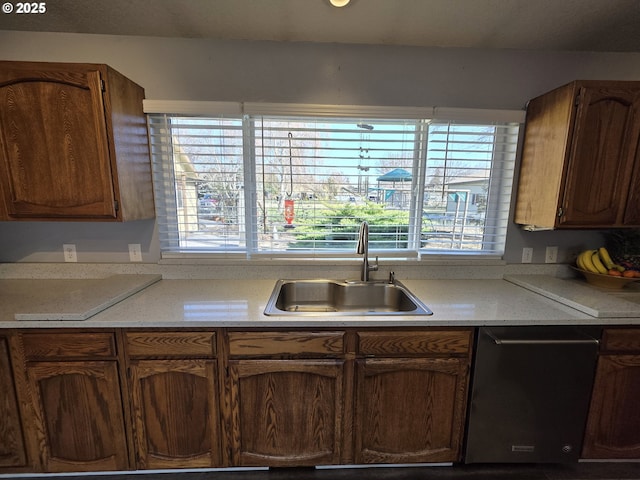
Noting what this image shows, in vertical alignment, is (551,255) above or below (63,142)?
below

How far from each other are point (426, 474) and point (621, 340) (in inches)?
46.9

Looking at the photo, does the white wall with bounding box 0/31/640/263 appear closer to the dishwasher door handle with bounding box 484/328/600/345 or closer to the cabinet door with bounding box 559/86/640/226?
the cabinet door with bounding box 559/86/640/226

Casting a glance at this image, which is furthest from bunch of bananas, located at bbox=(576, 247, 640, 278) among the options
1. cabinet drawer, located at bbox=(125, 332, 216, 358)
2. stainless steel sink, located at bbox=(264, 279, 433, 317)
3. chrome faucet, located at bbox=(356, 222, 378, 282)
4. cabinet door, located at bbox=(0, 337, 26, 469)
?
cabinet door, located at bbox=(0, 337, 26, 469)

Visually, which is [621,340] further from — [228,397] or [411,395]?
[228,397]

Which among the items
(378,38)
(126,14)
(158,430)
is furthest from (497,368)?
(126,14)

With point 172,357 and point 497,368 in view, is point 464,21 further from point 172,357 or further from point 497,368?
point 172,357

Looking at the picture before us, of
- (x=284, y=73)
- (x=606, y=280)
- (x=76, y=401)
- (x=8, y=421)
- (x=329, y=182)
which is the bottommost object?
(x=8, y=421)

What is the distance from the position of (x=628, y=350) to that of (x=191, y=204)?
2.55 metres

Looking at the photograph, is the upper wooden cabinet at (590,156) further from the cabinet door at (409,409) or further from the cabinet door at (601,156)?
the cabinet door at (409,409)

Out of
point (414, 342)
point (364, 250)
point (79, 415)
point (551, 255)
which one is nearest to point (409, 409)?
point (414, 342)

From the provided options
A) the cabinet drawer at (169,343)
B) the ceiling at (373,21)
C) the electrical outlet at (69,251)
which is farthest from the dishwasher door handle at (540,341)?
the electrical outlet at (69,251)

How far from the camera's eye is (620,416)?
1.42 metres

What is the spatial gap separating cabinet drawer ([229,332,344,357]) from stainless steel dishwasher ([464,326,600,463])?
2.37 feet

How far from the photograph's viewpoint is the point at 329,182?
1.86m
